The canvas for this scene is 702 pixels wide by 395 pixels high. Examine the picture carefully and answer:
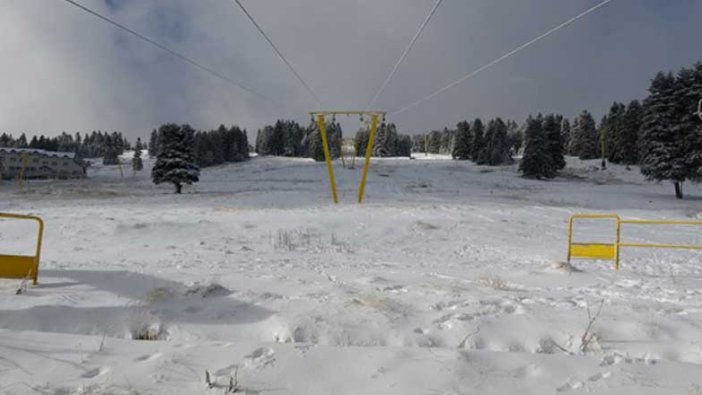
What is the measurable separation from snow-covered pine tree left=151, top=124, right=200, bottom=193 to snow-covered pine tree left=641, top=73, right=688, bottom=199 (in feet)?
154

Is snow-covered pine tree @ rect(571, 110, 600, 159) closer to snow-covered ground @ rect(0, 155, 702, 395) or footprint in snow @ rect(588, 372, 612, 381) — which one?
snow-covered ground @ rect(0, 155, 702, 395)

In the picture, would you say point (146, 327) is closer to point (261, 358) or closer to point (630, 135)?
point (261, 358)

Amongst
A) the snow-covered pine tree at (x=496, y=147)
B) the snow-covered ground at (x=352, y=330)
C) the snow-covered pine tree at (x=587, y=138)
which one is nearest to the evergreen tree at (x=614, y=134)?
the snow-covered pine tree at (x=587, y=138)

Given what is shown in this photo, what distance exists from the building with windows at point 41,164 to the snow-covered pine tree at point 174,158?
76.1 m

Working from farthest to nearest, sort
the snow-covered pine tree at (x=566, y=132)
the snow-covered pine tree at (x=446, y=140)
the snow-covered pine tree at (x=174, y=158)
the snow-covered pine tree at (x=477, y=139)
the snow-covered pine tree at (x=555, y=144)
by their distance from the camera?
the snow-covered pine tree at (x=446, y=140) → the snow-covered pine tree at (x=566, y=132) → the snow-covered pine tree at (x=477, y=139) → the snow-covered pine tree at (x=555, y=144) → the snow-covered pine tree at (x=174, y=158)

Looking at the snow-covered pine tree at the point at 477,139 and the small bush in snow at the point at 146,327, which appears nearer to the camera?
the small bush in snow at the point at 146,327

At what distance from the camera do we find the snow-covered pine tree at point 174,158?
43.5m

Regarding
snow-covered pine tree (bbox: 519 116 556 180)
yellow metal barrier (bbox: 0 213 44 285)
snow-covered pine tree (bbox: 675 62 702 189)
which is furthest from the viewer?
snow-covered pine tree (bbox: 519 116 556 180)

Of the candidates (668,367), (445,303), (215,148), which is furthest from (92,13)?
(215,148)

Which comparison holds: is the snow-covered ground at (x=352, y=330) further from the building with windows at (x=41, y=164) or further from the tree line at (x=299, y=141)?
the tree line at (x=299, y=141)

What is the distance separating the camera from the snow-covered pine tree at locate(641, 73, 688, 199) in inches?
1464

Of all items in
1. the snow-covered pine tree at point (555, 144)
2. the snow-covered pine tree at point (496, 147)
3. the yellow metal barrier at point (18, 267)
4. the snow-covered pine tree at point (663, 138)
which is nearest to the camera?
the yellow metal barrier at point (18, 267)

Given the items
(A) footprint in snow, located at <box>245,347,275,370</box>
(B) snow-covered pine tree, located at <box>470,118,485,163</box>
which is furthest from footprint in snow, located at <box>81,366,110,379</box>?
(B) snow-covered pine tree, located at <box>470,118,485,163</box>

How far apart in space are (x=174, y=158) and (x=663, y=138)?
49518mm
